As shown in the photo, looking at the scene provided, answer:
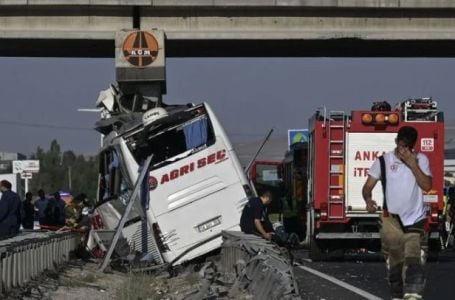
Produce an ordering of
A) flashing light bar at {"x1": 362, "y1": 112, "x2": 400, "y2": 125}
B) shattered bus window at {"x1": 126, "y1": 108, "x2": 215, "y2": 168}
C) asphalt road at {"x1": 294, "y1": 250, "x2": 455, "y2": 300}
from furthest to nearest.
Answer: flashing light bar at {"x1": 362, "y1": 112, "x2": 400, "y2": 125}
shattered bus window at {"x1": 126, "y1": 108, "x2": 215, "y2": 168}
asphalt road at {"x1": 294, "y1": 250, "x2": 455, "y2": 300}

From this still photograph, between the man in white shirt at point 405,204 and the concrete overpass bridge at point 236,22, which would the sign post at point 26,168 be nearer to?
the concrete overpass bridge at point 236,22

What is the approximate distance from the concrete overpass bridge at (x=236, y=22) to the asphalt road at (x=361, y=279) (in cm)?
597

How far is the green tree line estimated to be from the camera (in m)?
119

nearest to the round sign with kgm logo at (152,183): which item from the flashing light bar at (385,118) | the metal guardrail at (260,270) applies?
the metal guardrail at (260,270)

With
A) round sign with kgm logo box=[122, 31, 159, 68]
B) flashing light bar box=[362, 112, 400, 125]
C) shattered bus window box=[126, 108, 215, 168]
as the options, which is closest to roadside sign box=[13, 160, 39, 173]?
round sign with kgm logo box=[122, 31, 159, 68]

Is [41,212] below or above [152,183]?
below

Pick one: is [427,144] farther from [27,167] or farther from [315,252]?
[27,167]

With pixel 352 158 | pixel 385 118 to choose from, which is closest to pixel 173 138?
pixel 352 158

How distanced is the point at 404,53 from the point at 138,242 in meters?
11.3

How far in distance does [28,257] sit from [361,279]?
5.28 metres

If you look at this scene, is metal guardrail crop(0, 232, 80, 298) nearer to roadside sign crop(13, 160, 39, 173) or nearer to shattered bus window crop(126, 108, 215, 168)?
shattered bus window crop(126, 108, 215, 168)

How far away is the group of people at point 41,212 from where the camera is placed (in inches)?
950

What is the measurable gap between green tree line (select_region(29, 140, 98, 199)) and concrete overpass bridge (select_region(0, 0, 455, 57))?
80.8 meters

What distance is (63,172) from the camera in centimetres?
13362
